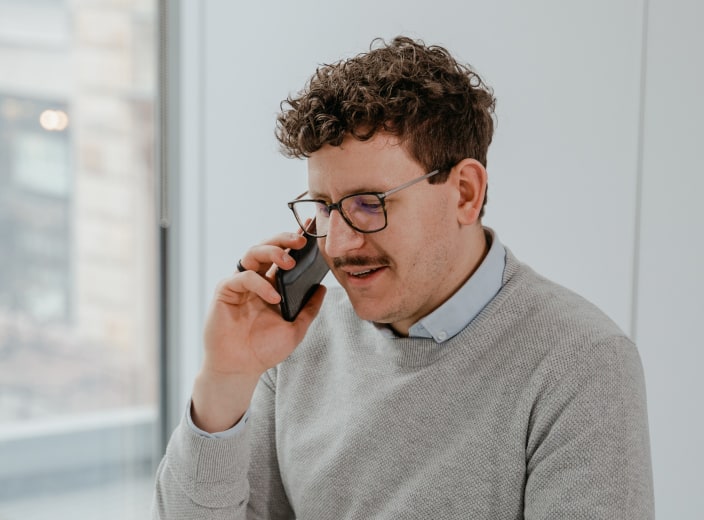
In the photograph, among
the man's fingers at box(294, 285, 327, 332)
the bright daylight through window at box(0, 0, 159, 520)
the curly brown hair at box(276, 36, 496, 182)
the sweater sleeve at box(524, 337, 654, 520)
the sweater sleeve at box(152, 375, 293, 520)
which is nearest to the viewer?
the sweater sleeve at box(524, 337, 654, 520)

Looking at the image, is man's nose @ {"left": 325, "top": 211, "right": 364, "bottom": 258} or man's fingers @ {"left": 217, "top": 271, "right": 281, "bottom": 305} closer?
man's nose @ {"left": 325, "top": 211, "right": 364, "bottom": 258}

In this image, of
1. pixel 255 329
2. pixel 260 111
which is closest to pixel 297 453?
pixel 255 329

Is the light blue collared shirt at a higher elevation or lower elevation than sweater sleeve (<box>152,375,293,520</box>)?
higher

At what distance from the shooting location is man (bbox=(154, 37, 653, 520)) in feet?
3.57

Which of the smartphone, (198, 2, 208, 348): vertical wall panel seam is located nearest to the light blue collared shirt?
the smartphone

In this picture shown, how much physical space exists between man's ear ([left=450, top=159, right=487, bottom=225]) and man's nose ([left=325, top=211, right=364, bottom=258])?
17 cm

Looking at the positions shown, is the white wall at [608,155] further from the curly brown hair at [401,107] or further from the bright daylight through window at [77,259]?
the bright daylight through window at [77,259]

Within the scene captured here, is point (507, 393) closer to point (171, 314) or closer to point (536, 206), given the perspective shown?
point (536, 206)

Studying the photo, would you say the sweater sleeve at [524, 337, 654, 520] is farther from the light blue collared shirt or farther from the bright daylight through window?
the bright daylight through window

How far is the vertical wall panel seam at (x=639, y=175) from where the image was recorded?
4.84 ft

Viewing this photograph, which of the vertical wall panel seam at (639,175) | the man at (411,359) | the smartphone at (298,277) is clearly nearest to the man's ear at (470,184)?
the man at (411,359)

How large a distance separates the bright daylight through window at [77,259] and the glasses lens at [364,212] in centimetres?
180

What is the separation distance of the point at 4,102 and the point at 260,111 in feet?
2.74

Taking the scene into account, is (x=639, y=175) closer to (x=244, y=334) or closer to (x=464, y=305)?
(x=464, y=305)
